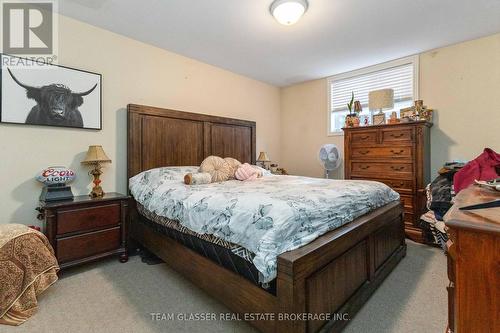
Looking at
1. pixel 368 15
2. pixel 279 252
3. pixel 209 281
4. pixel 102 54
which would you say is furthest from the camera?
pixel 102 54

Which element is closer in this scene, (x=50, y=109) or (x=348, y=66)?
(x=50, y=109)

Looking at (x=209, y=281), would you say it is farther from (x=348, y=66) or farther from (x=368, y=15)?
(x=348, y=66)

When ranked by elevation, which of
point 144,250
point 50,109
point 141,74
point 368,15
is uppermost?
point 368,15

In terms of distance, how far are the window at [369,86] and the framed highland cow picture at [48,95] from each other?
3.57 m

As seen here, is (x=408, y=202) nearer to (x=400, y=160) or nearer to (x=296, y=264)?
(x=400, y=160)

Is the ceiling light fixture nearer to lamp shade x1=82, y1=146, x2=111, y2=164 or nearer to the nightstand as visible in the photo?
lamp shade x1=82, y1=146, x2=111, y2=164

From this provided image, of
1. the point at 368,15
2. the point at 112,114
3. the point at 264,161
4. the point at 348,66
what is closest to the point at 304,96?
the point at 348,66

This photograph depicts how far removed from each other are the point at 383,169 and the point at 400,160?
0.78 ft

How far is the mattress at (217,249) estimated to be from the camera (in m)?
1.41

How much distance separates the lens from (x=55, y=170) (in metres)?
2.31

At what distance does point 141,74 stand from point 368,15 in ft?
8.84

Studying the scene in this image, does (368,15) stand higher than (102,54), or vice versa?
(368,15)

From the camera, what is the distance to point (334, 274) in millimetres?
1475

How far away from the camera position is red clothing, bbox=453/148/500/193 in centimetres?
189
